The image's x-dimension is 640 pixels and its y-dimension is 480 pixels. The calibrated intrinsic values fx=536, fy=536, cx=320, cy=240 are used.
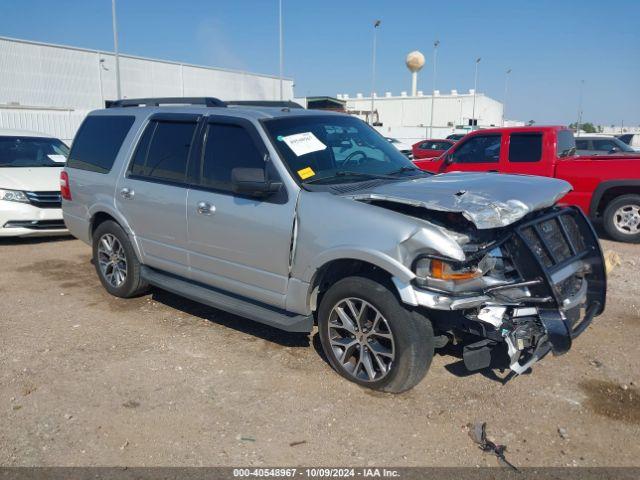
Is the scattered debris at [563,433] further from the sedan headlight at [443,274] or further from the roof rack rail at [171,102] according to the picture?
the roof rack rail at [171,102]

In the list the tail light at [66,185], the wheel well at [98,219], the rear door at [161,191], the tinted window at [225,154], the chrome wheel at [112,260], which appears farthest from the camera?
the tail light at [66,185]

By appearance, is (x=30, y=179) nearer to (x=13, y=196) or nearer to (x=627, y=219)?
(x=13, y=196)

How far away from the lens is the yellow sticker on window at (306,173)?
403 centimetres

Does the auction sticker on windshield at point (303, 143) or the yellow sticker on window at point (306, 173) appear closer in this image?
the yellow sticker on window at point (306, 173)

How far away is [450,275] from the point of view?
3.31 meters

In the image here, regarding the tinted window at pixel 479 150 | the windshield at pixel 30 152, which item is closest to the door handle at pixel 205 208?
the windshield at pixel 30 152

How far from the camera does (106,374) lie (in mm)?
4016

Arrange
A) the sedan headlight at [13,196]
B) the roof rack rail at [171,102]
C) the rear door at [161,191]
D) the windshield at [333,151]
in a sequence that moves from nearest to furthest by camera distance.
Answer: the windshield at [333,151]
the rear door at [161,191]
the roof rack rail at [171,102]
the sedan headlight at [13,196]

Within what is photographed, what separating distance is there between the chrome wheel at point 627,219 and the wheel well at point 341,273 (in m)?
6.33

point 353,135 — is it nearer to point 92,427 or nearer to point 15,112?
point 92,427

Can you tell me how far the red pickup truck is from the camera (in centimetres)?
818

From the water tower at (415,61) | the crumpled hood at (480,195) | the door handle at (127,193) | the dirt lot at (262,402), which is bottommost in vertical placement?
the dirt lot at (262,402)

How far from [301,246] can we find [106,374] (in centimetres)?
177

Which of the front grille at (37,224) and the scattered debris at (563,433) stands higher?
the front grille at (37,224)
